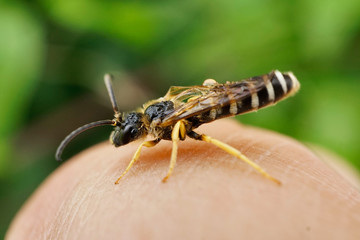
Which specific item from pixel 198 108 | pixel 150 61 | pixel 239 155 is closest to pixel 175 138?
pixel 198 108

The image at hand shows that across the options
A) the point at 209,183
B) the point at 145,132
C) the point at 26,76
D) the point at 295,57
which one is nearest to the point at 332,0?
the point at 295,57

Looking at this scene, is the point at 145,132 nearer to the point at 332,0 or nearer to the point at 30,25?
the point at 30,25

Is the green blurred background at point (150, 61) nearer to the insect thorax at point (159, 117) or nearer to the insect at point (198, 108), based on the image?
the insect at point (198, 108)

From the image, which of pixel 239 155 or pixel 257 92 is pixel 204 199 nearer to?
pixel 239 155

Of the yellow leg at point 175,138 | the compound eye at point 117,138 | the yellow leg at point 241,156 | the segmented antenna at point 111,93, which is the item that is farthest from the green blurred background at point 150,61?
the yellow leg at point 241,156

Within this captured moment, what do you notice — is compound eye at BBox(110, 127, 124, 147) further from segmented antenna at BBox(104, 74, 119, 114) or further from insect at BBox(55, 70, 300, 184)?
segmented antenna at BBox(104, 74, 119, 114)

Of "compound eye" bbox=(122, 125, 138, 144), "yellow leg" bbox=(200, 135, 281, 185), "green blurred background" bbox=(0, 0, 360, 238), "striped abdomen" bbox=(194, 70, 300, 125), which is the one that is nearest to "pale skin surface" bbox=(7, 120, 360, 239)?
"yellow leg" bbox=(200, 135, 281, 185)
